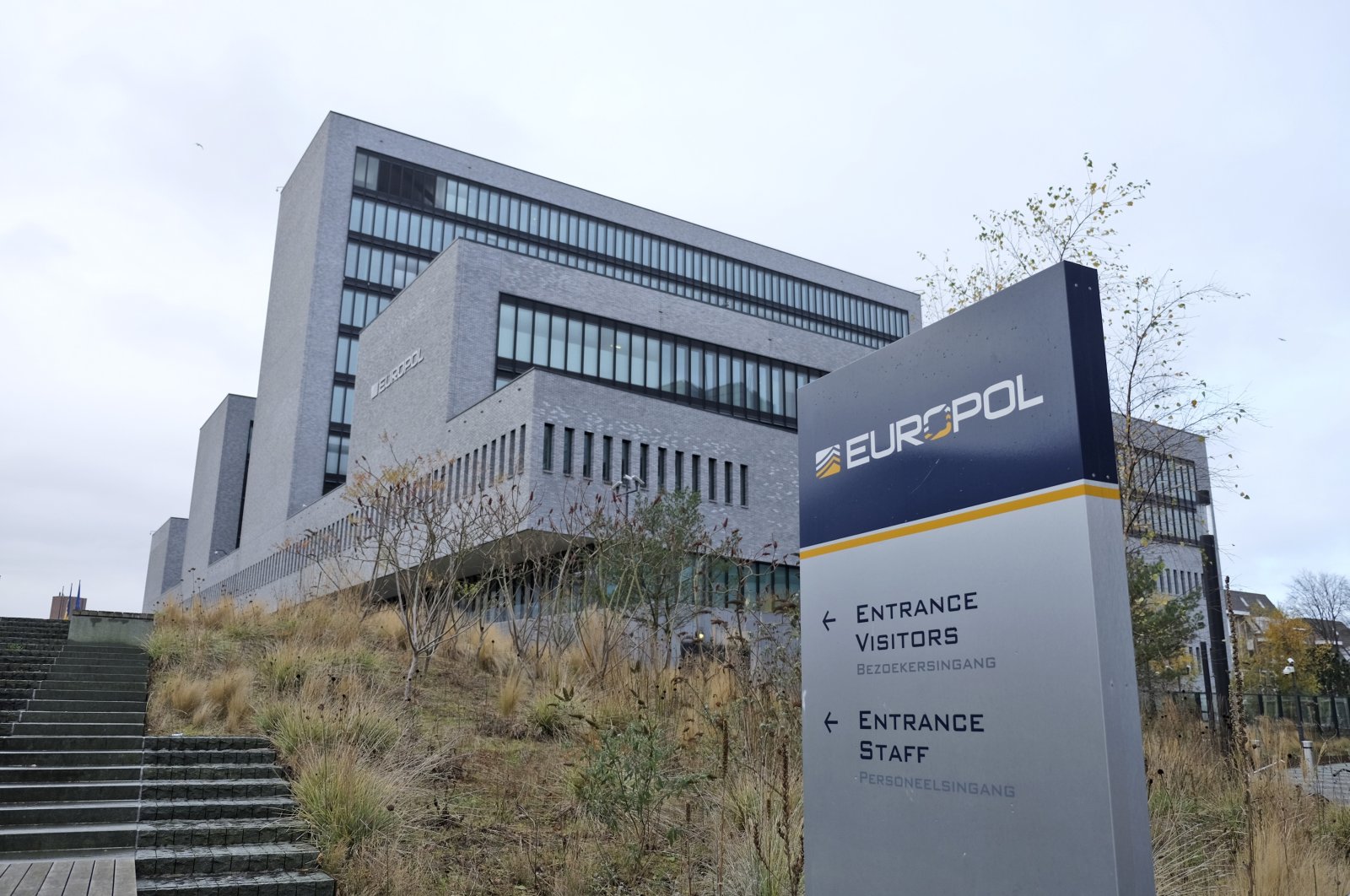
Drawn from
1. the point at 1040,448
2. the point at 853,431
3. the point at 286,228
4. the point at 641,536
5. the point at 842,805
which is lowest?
the point at 842,805

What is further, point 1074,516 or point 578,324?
point 578,324

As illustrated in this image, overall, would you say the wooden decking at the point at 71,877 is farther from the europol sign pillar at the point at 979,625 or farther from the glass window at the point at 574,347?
the glass window at the point at 574,347

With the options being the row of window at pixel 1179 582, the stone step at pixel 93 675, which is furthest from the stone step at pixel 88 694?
the row of window at pixel 1179 582

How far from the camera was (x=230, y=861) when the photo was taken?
274 inches

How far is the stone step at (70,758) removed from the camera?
925 cm

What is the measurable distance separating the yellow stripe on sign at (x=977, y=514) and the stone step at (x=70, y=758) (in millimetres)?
7974

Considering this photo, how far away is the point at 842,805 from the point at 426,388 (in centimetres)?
3236

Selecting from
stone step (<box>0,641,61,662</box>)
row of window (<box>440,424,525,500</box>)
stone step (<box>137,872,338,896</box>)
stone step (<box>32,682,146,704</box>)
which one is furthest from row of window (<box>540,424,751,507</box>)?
stone step (<box>137,872,338,896</box>)

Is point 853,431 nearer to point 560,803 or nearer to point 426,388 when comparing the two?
point 560,803

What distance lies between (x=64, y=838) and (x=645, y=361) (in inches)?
1212

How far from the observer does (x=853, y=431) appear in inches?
171

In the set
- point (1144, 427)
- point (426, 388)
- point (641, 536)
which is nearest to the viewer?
point (1144, 427)

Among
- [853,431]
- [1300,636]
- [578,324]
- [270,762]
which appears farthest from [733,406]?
[1300,636]

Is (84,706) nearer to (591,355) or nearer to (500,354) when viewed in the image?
(500,354)
